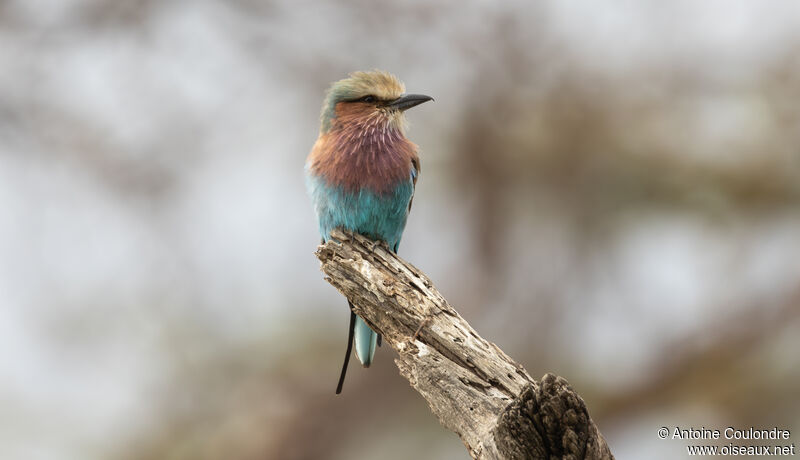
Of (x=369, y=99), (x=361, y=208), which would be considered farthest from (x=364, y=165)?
(x=369, y=99)

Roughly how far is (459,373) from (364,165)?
1664 millimetres

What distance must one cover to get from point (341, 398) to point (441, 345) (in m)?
3.39

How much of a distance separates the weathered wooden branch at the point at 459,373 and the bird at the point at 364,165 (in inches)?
12.3

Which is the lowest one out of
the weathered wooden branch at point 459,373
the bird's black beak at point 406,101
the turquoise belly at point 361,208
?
the weathered wooden branch at point 459,373

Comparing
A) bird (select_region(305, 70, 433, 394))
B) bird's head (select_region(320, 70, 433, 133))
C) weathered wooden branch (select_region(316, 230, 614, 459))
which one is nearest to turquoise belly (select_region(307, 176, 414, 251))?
bird (select_region(305, 70, 433, 394))

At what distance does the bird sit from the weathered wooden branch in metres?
0.31

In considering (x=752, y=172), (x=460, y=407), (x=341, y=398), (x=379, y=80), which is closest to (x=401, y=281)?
(x=460, y=407)

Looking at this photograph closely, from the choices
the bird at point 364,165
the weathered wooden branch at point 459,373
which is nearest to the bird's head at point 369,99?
the bird at point 364,165

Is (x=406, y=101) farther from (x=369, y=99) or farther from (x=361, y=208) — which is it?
(x=361, y=208)

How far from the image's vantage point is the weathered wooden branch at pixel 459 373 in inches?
85.2

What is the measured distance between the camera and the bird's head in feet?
14.3

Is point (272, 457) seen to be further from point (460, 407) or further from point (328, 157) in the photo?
point (460, 407)

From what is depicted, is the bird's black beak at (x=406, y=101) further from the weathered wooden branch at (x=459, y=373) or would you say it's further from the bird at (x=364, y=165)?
the weathered wooden branch at (x=459, y=373)

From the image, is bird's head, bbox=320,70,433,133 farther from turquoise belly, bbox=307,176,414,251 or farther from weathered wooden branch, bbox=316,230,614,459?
weathered wooden branch, bbox=316,230,614,459
